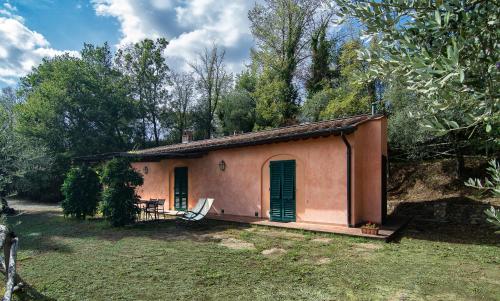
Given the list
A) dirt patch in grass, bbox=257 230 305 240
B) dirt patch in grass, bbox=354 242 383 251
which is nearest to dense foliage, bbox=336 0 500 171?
dirt patch in grass, bbox=354 242 383 251

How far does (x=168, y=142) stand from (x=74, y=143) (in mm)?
8487

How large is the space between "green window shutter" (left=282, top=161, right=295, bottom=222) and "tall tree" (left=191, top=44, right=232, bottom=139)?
18.0 meters

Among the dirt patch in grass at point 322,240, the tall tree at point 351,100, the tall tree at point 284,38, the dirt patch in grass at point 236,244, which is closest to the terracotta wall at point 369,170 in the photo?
the dirt patch in grass at point 322,240

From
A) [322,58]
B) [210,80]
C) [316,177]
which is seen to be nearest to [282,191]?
[316,177]

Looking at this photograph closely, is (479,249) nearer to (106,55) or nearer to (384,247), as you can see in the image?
(384,247)

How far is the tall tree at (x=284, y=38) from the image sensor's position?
2070 centimetres

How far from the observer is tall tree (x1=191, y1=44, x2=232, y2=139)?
88.5 feet

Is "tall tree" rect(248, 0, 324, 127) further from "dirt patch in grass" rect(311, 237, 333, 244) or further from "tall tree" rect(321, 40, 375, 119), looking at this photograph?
"dirt patch in grass" rect(311, 237, 333, 244)

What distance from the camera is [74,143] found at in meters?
21.1

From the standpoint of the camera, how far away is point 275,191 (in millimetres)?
10164

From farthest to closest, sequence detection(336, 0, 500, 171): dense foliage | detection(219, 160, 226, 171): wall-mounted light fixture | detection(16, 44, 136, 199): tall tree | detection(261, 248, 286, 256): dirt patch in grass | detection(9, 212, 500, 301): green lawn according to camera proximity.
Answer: detection(16, 44, 136, 199): tall tree < detection(219, 160, 226, 171): wall-mounted light fixture < detection(261, 248, 286, 256): dirt patch in grass < detection(9, 212, 500, 301): green lawn < detection(336, 0, 500, 171): dense foliage

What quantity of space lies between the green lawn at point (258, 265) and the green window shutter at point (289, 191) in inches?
52.2

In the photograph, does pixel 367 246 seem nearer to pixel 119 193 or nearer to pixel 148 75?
pixel 119 193

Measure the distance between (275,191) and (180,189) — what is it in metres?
5.14
